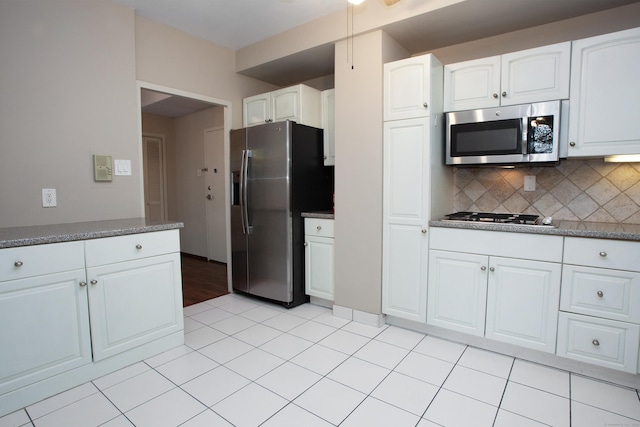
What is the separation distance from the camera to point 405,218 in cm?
253

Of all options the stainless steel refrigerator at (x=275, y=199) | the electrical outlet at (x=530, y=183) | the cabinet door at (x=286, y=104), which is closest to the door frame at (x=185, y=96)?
the stainless steel refrigerator at (x=275, y=199)

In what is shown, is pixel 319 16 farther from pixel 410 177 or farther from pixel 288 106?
pixel 410 177

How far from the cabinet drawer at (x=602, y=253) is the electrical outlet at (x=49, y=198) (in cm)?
329

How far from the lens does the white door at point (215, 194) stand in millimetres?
4867

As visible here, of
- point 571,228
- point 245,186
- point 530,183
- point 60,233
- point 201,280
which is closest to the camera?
point 60,233

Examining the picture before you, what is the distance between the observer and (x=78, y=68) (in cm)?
235

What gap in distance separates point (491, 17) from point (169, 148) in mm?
5010

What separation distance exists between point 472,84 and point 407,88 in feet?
1.53

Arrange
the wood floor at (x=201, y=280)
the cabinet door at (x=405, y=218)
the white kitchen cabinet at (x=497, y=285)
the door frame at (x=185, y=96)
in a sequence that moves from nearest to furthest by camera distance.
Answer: the white kitchen cabinet at (x=497, y=285) → the cabinet door at (x=405, y=218) → the door frame at (x=185, y=96) → the wood floor at (x=201, y=280)

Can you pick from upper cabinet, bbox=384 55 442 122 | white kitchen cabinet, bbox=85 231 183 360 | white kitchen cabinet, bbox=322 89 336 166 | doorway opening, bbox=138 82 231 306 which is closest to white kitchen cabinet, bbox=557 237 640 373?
upper cabinet, bbox=384 55 442 122

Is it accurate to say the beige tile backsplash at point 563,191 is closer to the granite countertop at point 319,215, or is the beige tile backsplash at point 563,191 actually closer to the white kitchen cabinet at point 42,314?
the granite countertop at point 319,215

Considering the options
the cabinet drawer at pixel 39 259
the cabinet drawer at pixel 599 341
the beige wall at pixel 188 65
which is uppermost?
the beige wall at pixel 188 65

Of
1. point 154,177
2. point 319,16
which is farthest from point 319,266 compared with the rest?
point 154,177

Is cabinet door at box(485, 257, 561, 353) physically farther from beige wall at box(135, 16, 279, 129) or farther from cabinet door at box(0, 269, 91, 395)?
beige wall at box(135, 16, 279, 129)
